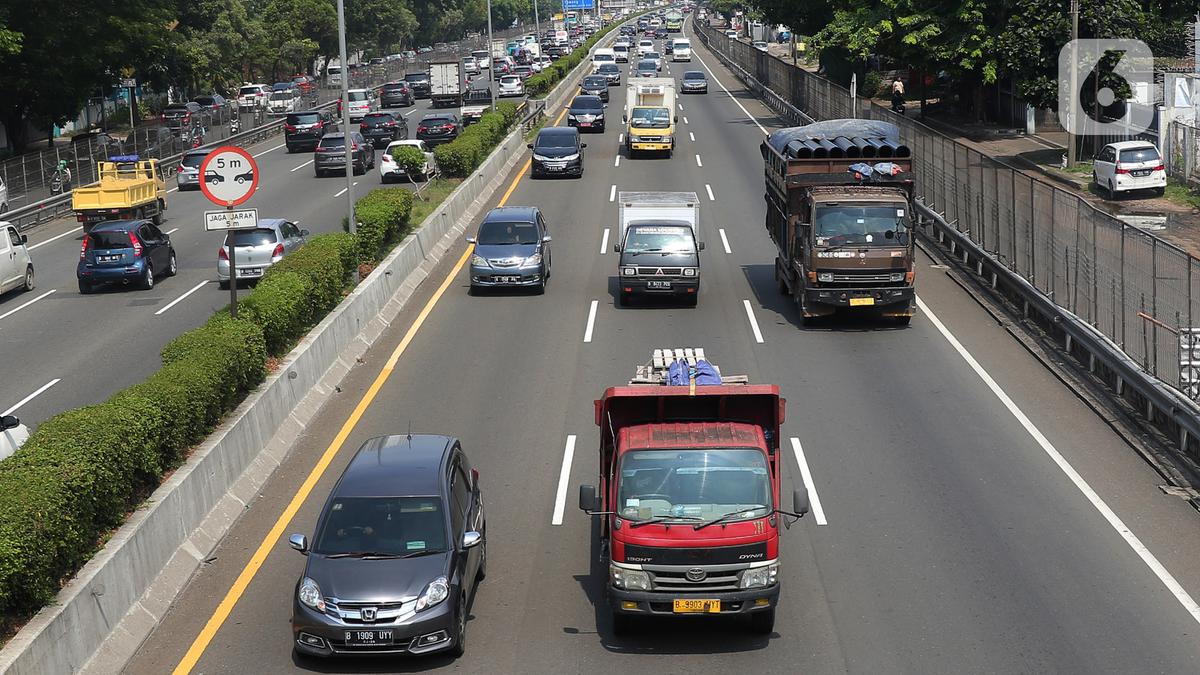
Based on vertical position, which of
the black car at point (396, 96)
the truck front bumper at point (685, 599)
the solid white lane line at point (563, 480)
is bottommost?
the solid white lane line at point (563, 480)

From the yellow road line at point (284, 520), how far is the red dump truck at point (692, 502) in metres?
4.03

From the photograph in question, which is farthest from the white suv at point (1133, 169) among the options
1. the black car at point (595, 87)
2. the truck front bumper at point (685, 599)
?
the black car at point (595, 87)

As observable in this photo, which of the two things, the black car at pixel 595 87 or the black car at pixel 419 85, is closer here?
the black car at pixel 595 87

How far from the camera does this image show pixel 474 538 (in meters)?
13.4

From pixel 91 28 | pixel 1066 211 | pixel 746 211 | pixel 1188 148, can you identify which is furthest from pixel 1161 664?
pixel 91 28

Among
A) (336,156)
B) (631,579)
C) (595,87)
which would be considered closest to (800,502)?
(631,579)

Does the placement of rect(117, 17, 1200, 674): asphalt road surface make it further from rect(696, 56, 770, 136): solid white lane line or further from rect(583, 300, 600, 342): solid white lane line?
rect(696, 56, 770, 136): solid white lane line

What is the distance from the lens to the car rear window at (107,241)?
34.1 m

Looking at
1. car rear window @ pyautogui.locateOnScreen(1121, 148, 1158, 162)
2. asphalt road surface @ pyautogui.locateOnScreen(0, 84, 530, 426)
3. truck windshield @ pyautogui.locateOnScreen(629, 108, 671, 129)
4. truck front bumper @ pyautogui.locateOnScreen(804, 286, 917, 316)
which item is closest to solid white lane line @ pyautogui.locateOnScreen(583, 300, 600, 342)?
truck front bumper @ pyautogui.locateOnScreen(804, 286, 917, 316)

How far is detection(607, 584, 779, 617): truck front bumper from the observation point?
12.8 m

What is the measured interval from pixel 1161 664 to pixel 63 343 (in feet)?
74.5

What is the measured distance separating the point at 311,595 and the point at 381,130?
5227cm

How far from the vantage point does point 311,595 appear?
12.7 metres

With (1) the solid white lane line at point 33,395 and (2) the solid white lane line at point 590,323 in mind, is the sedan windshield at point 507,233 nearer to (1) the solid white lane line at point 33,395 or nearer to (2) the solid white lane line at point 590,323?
(2) the solid white lane line at point 590,323
